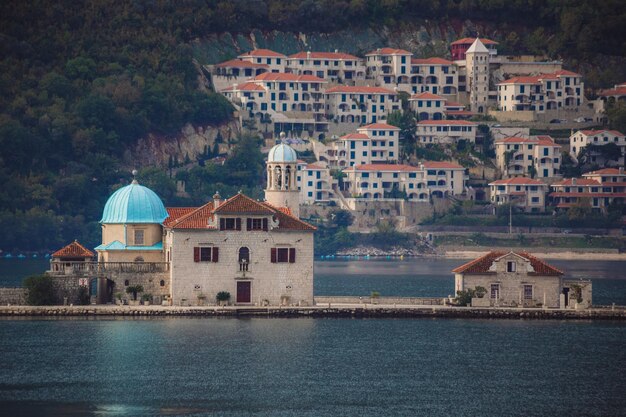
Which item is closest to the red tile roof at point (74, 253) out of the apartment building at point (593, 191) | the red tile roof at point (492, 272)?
the red tile roof at point (492, 272)

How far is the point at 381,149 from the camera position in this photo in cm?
19812

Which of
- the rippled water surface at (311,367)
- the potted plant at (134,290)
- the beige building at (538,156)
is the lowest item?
the rippled water surface at (311,367)

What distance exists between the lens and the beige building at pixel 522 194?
19325 centimetres

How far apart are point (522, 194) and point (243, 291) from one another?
101 metres

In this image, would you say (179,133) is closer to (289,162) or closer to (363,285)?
(363,285)

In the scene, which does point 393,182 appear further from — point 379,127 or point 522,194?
point 522,194

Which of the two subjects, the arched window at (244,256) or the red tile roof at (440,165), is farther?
the red tile roof at (440,165)

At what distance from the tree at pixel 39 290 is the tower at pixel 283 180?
42.6 feet

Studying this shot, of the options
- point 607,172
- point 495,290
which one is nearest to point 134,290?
point 495,290

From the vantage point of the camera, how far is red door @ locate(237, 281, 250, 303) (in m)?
95.8

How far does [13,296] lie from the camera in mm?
→ 97188

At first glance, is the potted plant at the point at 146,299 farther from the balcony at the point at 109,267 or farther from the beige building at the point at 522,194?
the beige building at the point at 522,194

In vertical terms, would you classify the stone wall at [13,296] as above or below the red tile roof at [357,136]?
below

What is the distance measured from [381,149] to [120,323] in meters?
108
